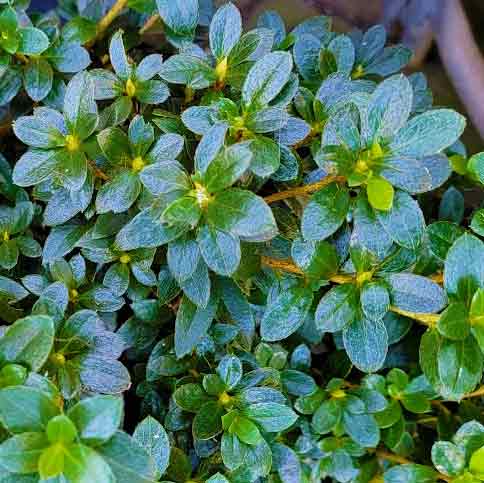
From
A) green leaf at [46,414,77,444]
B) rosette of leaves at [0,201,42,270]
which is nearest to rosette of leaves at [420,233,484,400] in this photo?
green leaf at [46,414,77,444]

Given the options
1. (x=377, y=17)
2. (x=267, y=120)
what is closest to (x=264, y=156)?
(x=267, y=120)

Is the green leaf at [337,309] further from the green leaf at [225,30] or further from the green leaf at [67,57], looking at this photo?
the green leaf at [67,57]

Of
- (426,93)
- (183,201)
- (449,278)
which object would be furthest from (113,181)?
(426,93)

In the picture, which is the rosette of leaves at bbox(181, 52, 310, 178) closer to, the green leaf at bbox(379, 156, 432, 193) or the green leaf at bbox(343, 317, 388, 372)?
the green leaf at bbox(379, 156, 432, 193)

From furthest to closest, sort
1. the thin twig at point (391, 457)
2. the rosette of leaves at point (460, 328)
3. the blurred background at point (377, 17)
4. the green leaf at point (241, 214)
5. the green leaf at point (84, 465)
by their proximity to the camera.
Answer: the blurred background at point (377, 17)
the thin twig at point (391, 457)
the rosette of leaves at point (460, 328)
the green leaf at point (241, 214)
the green leaf at point (84, 465)

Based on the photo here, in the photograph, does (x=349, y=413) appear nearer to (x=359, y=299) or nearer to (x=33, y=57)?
(x=359, y=299)

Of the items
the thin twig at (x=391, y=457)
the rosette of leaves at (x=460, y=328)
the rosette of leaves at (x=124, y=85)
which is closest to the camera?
the rosette of leaves at (x=460, y=328)

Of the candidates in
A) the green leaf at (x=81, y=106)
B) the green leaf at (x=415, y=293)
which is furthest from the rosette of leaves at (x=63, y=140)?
the green leaf at (x=415, y=293)

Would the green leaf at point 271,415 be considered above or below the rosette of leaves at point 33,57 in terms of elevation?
below
